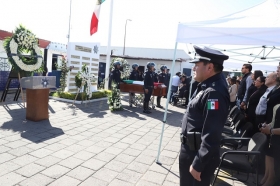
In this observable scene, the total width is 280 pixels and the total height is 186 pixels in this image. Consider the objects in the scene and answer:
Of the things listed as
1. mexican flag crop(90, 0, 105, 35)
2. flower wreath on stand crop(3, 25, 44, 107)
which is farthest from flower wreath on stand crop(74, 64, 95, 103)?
mexican flag crop(90, 0, 105, 35)

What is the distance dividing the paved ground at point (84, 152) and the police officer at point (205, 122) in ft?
4.17

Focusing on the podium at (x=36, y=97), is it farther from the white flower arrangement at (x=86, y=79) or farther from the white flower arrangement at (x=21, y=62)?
the white flower arrangement at (x=86, y=79)

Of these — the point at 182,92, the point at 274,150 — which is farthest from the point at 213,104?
the point at 182,92

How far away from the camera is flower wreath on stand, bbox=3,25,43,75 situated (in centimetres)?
598

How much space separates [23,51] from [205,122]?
6.72 m

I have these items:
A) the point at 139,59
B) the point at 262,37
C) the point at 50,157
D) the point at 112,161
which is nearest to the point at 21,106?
the point at 50,157

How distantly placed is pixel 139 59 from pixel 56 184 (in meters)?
19.3

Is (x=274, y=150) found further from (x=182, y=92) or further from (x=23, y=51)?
(x=182, y=92)

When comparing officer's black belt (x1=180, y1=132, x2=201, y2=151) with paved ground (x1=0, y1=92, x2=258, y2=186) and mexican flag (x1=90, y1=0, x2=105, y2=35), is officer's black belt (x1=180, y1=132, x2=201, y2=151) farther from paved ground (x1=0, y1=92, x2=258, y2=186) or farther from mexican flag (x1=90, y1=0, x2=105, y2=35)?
mexican flag (x1=90, y1=0, x2=105, y2=35)

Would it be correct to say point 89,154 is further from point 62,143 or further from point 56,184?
point 56,184

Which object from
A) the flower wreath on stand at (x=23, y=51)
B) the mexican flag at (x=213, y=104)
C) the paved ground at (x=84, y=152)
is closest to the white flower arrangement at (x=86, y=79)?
the flower wreath on stand at (x=23, y=51)

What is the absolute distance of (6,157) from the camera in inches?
126

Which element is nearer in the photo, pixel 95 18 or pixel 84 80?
pixel 84 80

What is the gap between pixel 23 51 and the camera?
648cm
